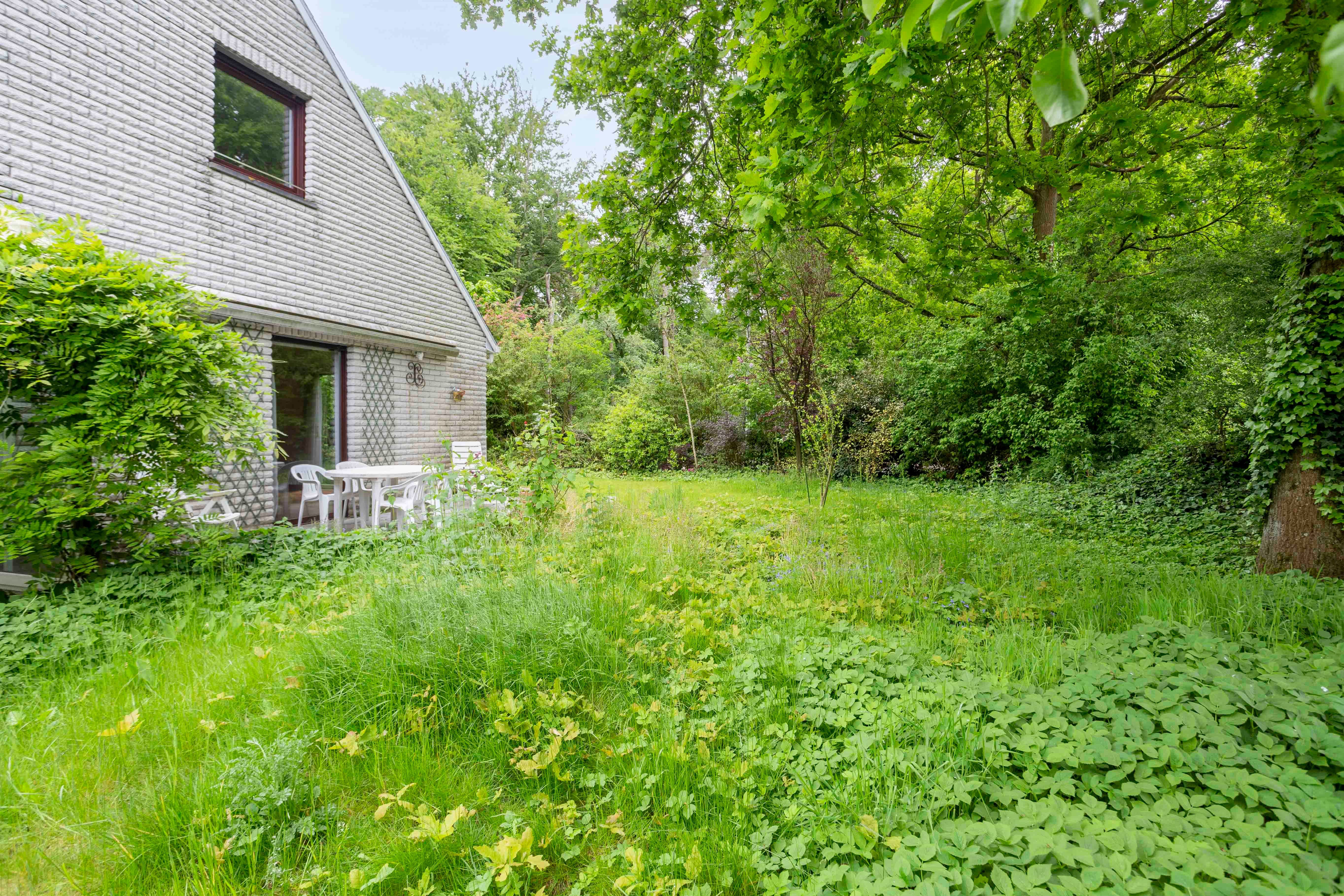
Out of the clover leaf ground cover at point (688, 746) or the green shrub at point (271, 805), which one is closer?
the clover leaf ground cover at point (688, 746)

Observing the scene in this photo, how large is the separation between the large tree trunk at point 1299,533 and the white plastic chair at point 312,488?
8.59 m

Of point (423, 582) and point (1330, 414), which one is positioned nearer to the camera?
point (423, 582)

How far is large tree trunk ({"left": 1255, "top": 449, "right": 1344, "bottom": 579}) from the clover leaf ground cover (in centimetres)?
92

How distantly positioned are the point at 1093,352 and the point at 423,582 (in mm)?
9012

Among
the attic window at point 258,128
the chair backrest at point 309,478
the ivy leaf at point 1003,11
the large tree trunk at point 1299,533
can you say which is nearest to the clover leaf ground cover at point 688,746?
the large tree trunk at point 1299,533

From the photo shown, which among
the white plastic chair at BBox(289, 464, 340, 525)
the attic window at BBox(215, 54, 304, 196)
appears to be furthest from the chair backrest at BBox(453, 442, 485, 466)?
the attic window at BBox(215, 54, 304, 196)

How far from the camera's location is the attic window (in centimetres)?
628

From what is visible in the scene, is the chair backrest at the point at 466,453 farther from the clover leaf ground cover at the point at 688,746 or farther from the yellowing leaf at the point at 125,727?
the yellowing leaf at the point at 125,727

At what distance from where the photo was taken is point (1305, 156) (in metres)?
3.62

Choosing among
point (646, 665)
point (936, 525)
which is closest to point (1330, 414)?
point (936, 525)

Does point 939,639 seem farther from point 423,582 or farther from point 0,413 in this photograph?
point 0,413

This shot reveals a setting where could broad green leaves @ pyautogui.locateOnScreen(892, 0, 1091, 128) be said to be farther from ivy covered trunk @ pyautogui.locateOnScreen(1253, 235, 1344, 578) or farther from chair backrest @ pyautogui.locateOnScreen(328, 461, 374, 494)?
chair backrest @ pyautogui.locateOnScreen(328, 461, 374, 494)

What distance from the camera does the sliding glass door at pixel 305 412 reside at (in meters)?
6.56

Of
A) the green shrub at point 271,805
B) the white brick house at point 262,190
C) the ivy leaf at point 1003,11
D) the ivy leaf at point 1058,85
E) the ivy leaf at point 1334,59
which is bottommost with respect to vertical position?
the green shrub at point 271,805
